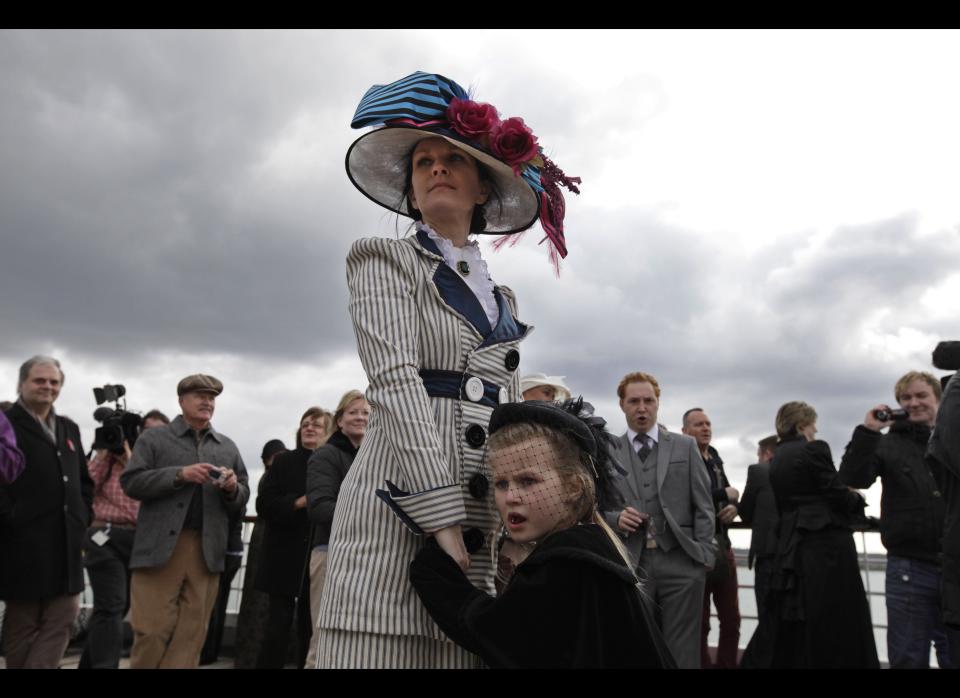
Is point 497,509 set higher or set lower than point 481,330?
lower

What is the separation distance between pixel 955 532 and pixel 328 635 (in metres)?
2.73

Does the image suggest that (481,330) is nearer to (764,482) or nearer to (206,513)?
(206,513)


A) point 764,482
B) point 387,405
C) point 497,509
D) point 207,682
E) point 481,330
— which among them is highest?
point 764,482

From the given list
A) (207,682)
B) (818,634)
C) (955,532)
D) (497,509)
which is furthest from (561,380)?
(207,682)

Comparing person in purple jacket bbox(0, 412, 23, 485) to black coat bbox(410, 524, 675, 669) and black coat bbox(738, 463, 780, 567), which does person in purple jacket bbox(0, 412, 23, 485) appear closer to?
black coat bbox(410, 524, 675, 669)

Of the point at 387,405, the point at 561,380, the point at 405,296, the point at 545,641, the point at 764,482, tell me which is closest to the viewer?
the point at 545,641

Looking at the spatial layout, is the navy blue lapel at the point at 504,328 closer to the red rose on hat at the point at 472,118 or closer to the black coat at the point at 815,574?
the red rose on hat at the point at 472,118

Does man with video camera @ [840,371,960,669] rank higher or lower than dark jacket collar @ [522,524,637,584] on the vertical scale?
higher

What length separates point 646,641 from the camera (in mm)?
1812

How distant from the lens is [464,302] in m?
2.14

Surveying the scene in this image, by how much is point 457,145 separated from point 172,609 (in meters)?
3.73

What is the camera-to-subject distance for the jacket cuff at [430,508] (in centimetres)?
183

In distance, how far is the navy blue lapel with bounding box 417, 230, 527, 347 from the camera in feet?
6.93

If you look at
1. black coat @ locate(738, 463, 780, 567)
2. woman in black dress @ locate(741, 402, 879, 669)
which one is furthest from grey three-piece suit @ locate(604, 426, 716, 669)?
→ black coat @ locate(738, 463, 780, 567)
